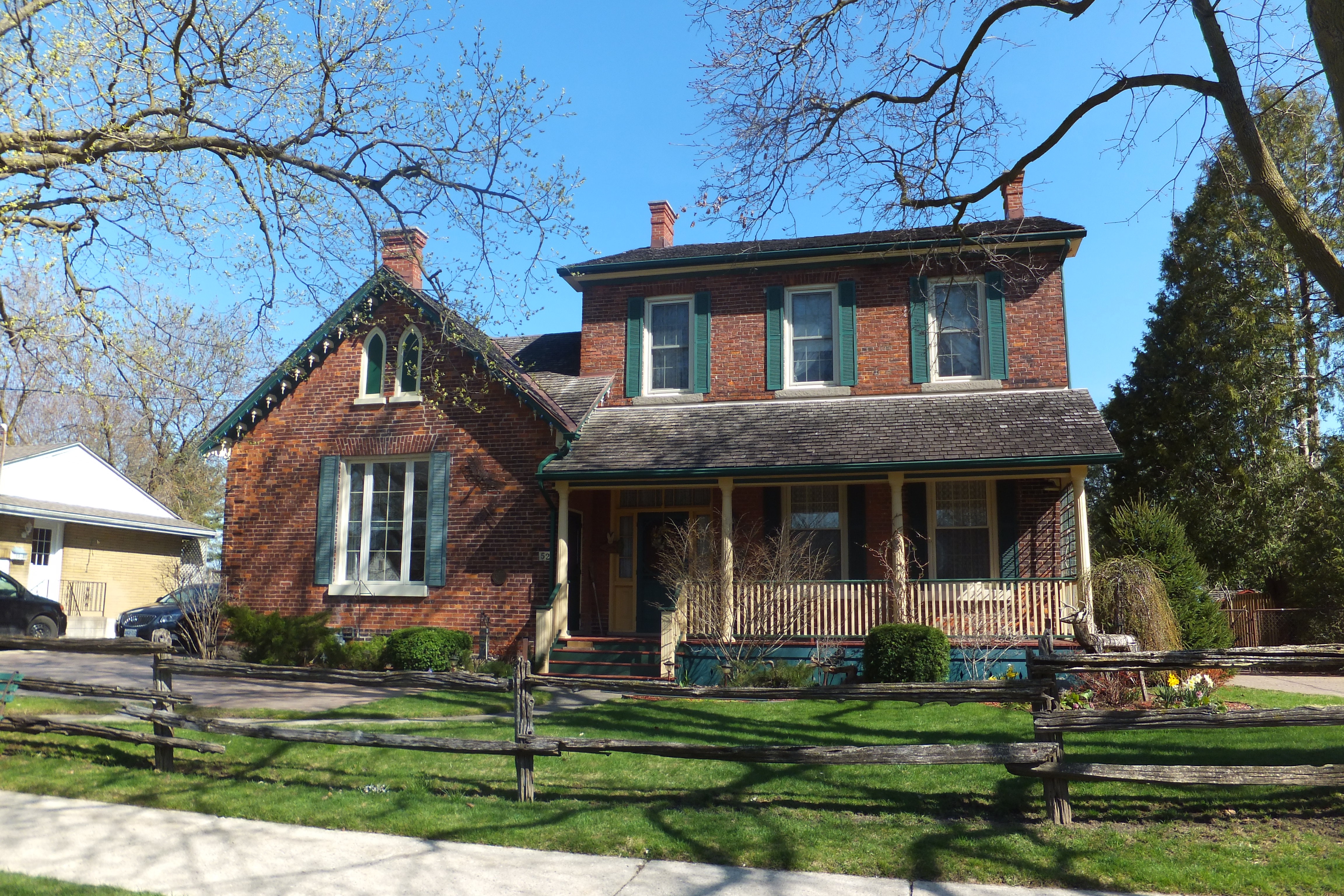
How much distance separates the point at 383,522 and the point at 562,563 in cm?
355

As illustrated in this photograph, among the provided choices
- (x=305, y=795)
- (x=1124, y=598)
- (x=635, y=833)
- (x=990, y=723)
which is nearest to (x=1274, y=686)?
(x=1124, y=598)

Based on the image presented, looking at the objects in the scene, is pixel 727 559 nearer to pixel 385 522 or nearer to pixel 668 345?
pixel 668 345

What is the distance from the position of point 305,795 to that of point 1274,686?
12619mm

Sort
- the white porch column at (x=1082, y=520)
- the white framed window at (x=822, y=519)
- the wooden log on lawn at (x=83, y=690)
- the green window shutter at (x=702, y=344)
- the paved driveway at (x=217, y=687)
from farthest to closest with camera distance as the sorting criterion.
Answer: the green window shutter at (x=702, y=344), the white framed window at (x=822, y=519), the white porch column at (x=1082, y=520), the paved driveway at (x=217, y=687), the wooden log on lawn at (x=83, y=690)

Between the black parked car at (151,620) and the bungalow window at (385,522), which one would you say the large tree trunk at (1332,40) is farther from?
the black parked car at (151,620)

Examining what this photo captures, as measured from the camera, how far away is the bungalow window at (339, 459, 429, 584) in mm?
16078

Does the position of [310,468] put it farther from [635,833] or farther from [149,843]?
[635,833]

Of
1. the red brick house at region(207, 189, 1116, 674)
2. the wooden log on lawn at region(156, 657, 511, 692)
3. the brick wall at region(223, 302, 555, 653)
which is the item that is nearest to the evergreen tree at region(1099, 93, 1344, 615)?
the red brick house at region(207, 189, 1116, 674)

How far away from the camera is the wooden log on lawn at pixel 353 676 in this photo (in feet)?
25.4

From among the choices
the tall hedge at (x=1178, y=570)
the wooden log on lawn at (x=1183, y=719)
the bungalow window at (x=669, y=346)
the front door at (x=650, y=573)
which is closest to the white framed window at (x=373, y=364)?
the bungalow window at (x=669, y=346)

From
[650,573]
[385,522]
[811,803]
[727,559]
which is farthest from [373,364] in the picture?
[811,803]

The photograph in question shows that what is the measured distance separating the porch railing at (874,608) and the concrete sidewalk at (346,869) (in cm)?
812

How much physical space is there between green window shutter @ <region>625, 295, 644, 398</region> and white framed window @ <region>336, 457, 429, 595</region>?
12.6 feet

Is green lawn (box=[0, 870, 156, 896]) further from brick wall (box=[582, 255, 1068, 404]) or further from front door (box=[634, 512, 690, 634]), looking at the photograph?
brick wall (box=[582, 255, 1068, 404])
